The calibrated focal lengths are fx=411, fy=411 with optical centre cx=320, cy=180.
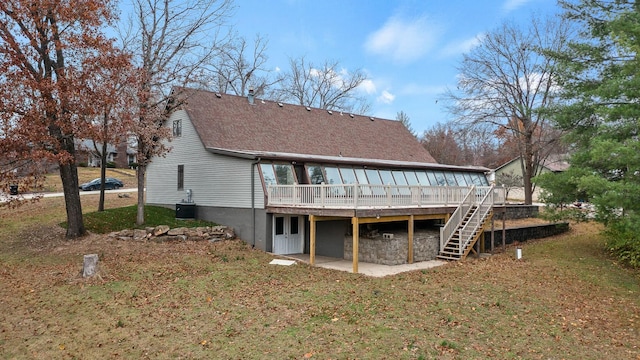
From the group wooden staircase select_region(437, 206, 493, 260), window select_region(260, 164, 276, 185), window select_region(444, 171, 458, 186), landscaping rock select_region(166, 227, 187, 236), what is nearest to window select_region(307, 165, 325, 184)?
window select_region(260, 164, 276, 185)

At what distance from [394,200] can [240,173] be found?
248 inches

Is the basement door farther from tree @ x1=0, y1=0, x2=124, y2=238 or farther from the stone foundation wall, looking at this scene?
tree @ x1=0, y1=0, x2=124, y2=238

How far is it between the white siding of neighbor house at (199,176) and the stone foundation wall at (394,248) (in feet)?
13.6

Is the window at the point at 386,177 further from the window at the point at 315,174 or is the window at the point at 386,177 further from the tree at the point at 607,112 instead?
the tree at the point at 607,112

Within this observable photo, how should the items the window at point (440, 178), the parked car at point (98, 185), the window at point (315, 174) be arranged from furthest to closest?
the parked car at point (98, 185)
the window at point (440, 178)
the window at point (315, 174)

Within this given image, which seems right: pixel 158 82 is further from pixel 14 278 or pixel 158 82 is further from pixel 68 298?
pixel 68 298

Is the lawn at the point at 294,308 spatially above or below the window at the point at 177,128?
below

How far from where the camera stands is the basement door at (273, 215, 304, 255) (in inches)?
628

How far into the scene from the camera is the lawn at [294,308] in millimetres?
6832

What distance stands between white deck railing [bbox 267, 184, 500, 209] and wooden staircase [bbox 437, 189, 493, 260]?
1.65 feet

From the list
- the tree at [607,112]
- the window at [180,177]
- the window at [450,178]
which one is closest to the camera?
the tree at [607,112]

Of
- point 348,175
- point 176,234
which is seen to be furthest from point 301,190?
point 176,234

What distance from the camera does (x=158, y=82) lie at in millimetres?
18547

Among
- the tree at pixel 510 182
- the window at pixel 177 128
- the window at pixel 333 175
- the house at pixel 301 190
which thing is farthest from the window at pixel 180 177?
the tree at pixel 510 182
